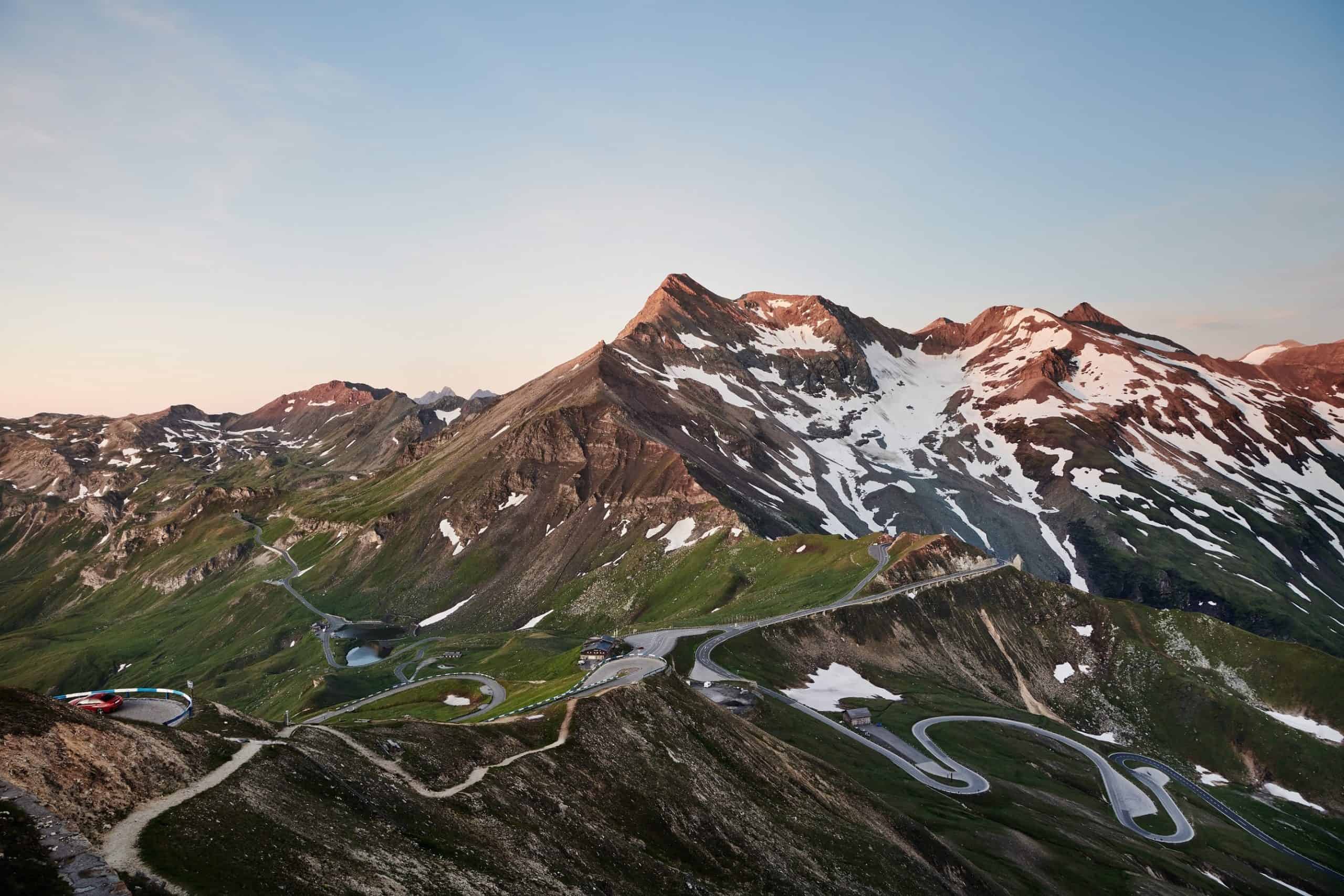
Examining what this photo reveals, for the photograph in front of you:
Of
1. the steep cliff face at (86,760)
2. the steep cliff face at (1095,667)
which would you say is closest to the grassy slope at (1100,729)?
the steep cliff face at (1095,667)

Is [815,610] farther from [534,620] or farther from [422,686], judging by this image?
[534,620]

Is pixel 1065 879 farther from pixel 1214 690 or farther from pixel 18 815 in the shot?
pixel 1214 690

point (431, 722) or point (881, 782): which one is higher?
point (431, 722)

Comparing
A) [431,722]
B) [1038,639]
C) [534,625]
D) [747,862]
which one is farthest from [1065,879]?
[534,625]

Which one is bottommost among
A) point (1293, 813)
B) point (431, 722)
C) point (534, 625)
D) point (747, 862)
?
point (534, 625)

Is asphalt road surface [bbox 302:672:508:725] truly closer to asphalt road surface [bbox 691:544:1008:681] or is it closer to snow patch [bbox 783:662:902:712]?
asphalt road surface [bbox 691:544:1008:681]

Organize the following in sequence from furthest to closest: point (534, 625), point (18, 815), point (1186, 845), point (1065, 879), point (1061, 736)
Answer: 1. point (534, 625)
2. point (1061, 736)
3. point (1186, 845)
4. point (1065, 879)
5. point (18, 815)

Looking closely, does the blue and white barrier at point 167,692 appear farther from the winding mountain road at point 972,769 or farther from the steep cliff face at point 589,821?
the winding mountain road at point 972,769

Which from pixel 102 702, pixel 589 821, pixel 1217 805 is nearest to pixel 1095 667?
pixel 1217 805
